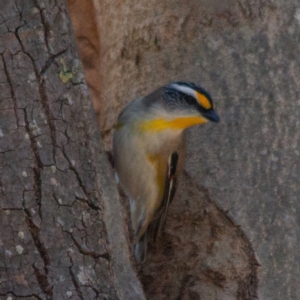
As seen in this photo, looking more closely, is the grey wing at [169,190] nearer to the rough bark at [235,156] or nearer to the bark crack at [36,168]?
the rough bark at [235,156]

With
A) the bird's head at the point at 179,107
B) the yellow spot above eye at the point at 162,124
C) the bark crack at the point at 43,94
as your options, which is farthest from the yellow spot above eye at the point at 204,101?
the bark crack at the point at 43,94

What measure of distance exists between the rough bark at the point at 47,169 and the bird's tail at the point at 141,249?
3.79 feet

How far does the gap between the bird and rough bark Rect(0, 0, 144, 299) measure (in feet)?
3.49

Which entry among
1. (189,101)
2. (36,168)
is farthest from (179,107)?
(36,168)

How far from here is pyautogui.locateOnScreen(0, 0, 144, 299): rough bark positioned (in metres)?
2.16

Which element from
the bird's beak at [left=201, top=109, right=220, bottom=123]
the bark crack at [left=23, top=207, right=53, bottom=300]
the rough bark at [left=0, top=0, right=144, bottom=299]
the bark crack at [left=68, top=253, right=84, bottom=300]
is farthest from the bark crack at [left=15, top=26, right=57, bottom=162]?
the bird's beak at [left=201, top=109, right=220, bottom=123]

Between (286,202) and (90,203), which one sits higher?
(90,203)

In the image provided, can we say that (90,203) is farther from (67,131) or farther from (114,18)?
(114,18)

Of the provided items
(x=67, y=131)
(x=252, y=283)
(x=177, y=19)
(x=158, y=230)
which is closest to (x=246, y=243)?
(x=252, y=283)

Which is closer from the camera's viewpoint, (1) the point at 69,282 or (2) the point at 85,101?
(1) the point at 69,282

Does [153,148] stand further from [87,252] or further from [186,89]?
[87,252]

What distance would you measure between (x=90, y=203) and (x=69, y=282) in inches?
10.3

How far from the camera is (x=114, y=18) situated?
3805mm

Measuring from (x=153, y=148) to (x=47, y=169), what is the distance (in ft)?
5.07
